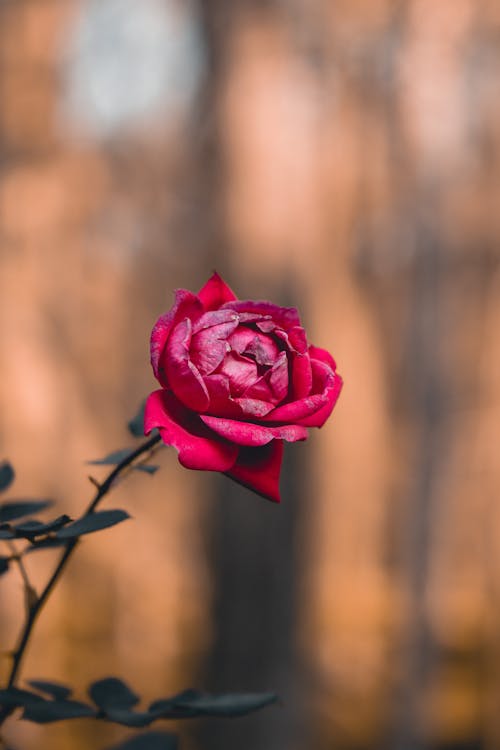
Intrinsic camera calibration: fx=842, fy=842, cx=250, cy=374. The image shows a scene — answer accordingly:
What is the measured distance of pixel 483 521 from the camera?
1944 mm

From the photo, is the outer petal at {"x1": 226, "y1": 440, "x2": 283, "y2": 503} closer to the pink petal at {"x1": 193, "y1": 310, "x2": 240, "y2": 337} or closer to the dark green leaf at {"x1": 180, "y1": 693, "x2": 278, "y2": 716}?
the pink petal at {"x1": 193, "y1": 310, "x2": 240, "y2": 337}

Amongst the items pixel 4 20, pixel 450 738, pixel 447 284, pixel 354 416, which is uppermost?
pixel 4 20

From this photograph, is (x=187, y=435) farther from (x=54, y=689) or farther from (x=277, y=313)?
(x=54, y=689)

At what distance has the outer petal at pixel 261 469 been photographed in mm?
501

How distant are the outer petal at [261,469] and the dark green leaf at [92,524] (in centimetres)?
8

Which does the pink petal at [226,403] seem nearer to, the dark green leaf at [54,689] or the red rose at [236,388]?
the red rose at [236,388]

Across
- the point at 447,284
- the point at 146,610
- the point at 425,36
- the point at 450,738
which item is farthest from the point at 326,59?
the point at 450,738

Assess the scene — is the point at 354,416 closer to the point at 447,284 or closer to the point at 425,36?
the point at 447,284

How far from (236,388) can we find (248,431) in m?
0.03

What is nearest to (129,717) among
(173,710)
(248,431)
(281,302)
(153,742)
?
(173,710)

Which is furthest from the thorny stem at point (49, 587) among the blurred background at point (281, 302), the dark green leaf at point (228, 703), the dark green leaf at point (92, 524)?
the blurred background at point (281, 302)

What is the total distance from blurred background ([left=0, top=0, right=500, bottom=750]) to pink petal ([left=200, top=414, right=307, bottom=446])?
4.49ft

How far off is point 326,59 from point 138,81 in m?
0.42

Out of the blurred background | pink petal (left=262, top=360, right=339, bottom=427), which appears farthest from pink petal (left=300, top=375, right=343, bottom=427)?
the blurred background
